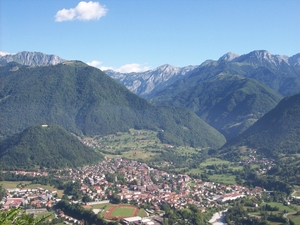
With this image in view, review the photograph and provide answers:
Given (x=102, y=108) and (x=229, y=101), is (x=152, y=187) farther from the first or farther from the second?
(x=229, y=101)

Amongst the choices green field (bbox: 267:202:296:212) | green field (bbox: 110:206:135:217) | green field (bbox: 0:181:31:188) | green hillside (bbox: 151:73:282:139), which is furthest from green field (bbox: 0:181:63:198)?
green hillside (bbox: 151:73:282:139)

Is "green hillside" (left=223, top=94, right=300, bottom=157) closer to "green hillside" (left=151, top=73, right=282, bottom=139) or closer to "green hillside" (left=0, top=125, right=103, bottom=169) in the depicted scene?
"green hillside" (left=151, top=73, right=282, bottom=139)

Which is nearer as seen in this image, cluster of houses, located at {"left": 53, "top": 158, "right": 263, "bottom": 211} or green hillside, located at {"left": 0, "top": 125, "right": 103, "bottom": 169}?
cluster of houses, located at {"left": 53, "top": 158, "right": 263, "bottom": 211}

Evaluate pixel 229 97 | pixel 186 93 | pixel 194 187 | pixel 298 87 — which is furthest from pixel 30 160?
pixel 298 87

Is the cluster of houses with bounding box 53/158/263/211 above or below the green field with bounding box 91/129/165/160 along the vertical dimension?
below

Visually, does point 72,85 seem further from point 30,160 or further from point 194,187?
point 194,187

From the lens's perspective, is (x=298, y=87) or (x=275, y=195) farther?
(x=298, y=87)

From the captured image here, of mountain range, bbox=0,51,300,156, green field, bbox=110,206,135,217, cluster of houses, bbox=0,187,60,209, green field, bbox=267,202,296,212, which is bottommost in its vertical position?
green field, bbox=267,202,296,212

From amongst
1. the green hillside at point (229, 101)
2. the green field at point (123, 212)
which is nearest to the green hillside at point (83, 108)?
the green hillside at point (229, 101)
